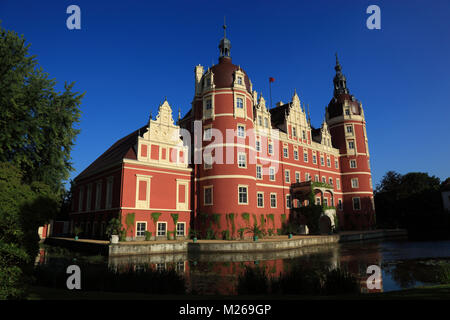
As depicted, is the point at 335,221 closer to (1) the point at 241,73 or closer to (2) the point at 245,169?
(2) the point at 245,169

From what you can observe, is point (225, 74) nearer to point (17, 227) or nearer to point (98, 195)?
point (98, 195)

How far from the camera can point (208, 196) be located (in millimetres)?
33156

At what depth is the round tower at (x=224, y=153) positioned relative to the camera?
3209 centimetres

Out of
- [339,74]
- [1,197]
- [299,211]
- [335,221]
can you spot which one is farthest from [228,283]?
[339,74]

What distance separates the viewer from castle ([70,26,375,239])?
30.6 meters

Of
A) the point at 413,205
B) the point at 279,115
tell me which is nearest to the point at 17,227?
the point at 279,115

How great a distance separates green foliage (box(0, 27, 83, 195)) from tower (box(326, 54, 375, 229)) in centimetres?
4318

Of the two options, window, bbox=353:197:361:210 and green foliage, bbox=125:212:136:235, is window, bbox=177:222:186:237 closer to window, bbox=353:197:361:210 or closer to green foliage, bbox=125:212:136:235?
green foliage, bbox=125:212:136:235

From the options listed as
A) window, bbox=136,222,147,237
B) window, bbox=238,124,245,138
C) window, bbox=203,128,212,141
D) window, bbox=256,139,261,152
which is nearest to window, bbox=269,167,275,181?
window, bbox=256,139,261,152

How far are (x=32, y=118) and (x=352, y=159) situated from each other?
48.4 m

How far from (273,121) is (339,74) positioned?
69.4 ft

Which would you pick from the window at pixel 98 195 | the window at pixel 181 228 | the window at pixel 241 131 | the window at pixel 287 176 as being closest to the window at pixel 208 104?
the window at pixel 241 131

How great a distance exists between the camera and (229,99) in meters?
35.0

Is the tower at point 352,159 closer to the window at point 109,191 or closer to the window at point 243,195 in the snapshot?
the window at point 243,195
